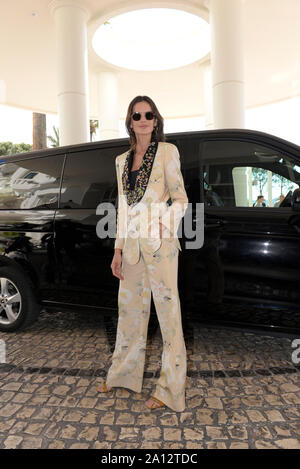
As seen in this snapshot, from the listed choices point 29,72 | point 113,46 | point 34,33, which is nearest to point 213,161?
point 34,33

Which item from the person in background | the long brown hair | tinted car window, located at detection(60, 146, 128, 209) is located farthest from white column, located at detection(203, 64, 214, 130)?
the long brown hair

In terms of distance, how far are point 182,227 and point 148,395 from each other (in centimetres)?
121

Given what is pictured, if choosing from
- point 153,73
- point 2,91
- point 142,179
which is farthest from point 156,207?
point 2,91

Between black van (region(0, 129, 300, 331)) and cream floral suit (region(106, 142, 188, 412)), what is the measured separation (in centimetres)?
63

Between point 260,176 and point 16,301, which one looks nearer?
point 260,176

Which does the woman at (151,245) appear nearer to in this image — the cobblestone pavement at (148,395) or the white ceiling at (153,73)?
the cobblestone pavement at (148,395)

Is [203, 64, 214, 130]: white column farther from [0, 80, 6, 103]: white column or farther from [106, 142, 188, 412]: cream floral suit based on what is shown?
[106, 142, 188, 412]: cream floral suit

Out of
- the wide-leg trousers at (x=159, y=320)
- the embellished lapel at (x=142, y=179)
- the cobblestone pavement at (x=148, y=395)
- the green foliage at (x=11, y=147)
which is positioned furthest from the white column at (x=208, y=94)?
the green foliage at (x=11, y=147)

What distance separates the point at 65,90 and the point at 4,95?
8735mm

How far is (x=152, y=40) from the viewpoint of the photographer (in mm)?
13344

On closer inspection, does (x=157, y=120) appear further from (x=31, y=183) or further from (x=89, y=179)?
(x=31, y=183)

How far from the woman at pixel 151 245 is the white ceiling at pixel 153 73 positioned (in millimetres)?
7714

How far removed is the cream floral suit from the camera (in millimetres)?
2107

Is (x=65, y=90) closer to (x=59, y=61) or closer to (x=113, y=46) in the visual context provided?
(x=59, y=61)
